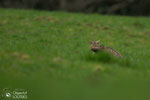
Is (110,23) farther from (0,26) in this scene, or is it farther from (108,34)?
(0,26)

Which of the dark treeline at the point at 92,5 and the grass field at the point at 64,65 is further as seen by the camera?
the dark treeline at the point at 92,5

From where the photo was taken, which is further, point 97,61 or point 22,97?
point 97,61

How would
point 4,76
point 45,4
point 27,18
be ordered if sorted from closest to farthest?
1. point 4,76
2. point 27,18
3. point 45,4

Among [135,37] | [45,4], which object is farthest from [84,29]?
[45,4]

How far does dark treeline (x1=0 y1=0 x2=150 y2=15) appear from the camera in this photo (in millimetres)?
24938

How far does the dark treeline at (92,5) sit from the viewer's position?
24938 millimetres

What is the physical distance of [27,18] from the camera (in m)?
16.5

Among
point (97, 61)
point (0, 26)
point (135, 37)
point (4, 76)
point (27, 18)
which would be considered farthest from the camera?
point (27, 18)

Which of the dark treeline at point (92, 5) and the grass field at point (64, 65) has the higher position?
the grass field at point (64, 65)

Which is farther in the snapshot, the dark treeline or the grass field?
the dark treeline

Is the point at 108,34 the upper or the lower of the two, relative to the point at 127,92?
lower

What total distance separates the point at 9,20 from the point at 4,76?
9.32 m

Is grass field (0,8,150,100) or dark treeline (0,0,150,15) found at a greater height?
grass field (0,8,150,100)

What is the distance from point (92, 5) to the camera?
25.2m
